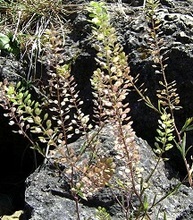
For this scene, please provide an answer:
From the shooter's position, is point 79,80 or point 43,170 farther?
point 79,80

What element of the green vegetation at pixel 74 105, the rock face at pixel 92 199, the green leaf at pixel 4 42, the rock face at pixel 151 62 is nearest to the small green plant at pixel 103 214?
the green vegetation at pixel 74 105

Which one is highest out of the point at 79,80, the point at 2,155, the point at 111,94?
the point at 111,94

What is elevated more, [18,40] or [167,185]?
[18,40]

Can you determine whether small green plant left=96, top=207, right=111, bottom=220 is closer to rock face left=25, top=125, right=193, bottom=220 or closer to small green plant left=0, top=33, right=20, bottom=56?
rock face left=25, top=125, right=193, bottom=220

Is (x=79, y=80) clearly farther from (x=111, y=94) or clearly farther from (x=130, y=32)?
(x=111, y=94)

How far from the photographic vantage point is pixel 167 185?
6.21ft

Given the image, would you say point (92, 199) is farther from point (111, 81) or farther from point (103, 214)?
point (111, 81)

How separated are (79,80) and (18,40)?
0.50m

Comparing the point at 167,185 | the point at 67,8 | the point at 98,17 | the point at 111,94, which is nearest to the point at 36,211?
the point at 167,185

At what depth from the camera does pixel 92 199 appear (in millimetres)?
1819

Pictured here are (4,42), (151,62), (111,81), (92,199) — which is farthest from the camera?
(4,42)

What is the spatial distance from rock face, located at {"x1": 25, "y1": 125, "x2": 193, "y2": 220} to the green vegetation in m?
0.06

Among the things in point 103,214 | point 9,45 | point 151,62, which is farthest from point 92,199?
point 9,45

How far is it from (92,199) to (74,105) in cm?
47
